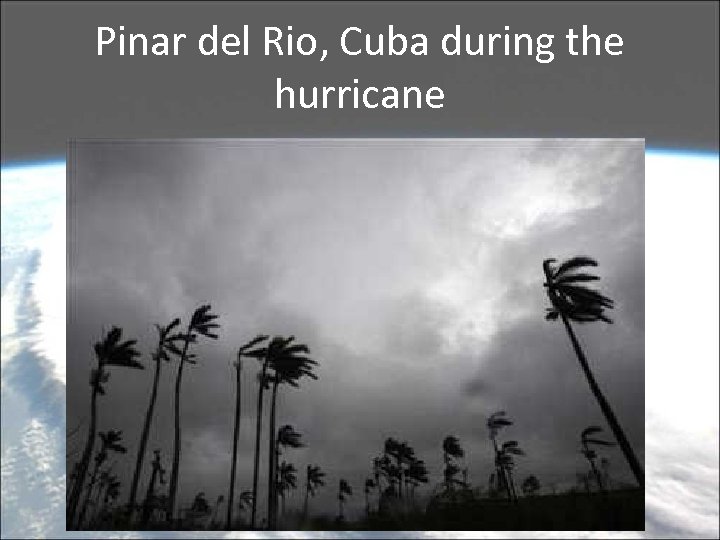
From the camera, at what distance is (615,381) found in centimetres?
1336

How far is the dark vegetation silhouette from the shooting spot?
13.2 metres

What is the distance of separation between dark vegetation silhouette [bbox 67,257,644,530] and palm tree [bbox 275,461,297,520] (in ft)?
0.05

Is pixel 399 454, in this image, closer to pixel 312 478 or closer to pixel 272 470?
pixel 312 478

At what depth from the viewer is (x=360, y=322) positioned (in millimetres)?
13570

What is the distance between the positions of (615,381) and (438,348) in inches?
112

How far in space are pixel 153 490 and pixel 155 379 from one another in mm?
1773

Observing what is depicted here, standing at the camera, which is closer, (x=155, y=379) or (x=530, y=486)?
(x=530, y=486)

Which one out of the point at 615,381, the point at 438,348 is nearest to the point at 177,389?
the point at 438,348

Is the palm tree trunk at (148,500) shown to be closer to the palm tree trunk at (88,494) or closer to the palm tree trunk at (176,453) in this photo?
the palm tree trunk at (176,453)

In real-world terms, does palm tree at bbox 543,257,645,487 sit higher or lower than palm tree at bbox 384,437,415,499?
higher

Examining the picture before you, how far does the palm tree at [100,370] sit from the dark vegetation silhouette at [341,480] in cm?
2

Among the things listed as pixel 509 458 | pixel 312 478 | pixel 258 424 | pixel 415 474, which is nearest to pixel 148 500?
pixel 258 424

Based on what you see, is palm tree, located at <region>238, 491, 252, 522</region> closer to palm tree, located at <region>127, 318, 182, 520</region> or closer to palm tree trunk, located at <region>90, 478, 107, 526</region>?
palm tree, located at <region>127, 318, 182, 520</region>

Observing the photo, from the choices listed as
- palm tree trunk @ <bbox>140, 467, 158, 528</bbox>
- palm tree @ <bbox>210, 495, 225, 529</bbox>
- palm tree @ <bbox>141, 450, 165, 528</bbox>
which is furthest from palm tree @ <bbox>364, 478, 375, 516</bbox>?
palm tree trunk @ <bbox>140, 467, 158, 528</bbox>
